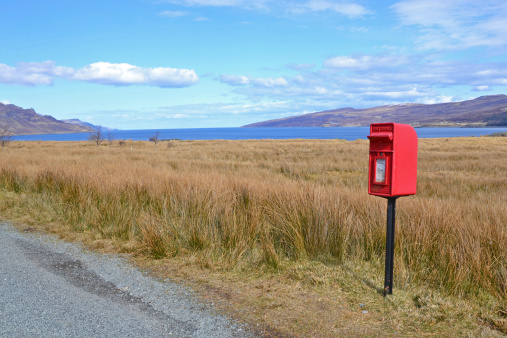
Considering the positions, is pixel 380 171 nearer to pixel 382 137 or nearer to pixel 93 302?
pixel 382 137

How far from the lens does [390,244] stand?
3582 millimetres

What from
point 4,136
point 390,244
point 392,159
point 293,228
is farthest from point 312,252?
point 4,136

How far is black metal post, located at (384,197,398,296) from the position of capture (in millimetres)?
3496

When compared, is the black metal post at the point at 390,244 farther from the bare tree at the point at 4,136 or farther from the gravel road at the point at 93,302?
the bare tree at the point at 4,136

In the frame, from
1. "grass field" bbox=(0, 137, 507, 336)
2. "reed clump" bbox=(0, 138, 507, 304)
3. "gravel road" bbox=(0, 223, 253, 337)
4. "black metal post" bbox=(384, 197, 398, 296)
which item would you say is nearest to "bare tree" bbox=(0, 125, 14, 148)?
"reed clump" bbox=(0, 138, 507, 304)

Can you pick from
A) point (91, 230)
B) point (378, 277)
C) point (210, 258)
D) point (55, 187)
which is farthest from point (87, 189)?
Answer: point (378, 277)

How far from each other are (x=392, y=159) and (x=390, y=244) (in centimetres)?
86

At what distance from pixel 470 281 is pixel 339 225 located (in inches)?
62.7

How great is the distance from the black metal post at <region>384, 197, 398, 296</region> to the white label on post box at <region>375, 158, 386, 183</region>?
0.21 metres

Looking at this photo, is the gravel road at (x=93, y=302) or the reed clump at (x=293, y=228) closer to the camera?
the gravel road at (x=93, y=302)

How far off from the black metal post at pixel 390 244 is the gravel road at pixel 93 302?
1.48m

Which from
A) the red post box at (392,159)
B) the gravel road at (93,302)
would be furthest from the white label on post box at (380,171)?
the gravel road at (93,302)

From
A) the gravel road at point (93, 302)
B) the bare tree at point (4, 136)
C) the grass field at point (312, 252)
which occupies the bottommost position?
the gravel road at point (93, 302)

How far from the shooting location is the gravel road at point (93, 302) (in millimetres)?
3119
